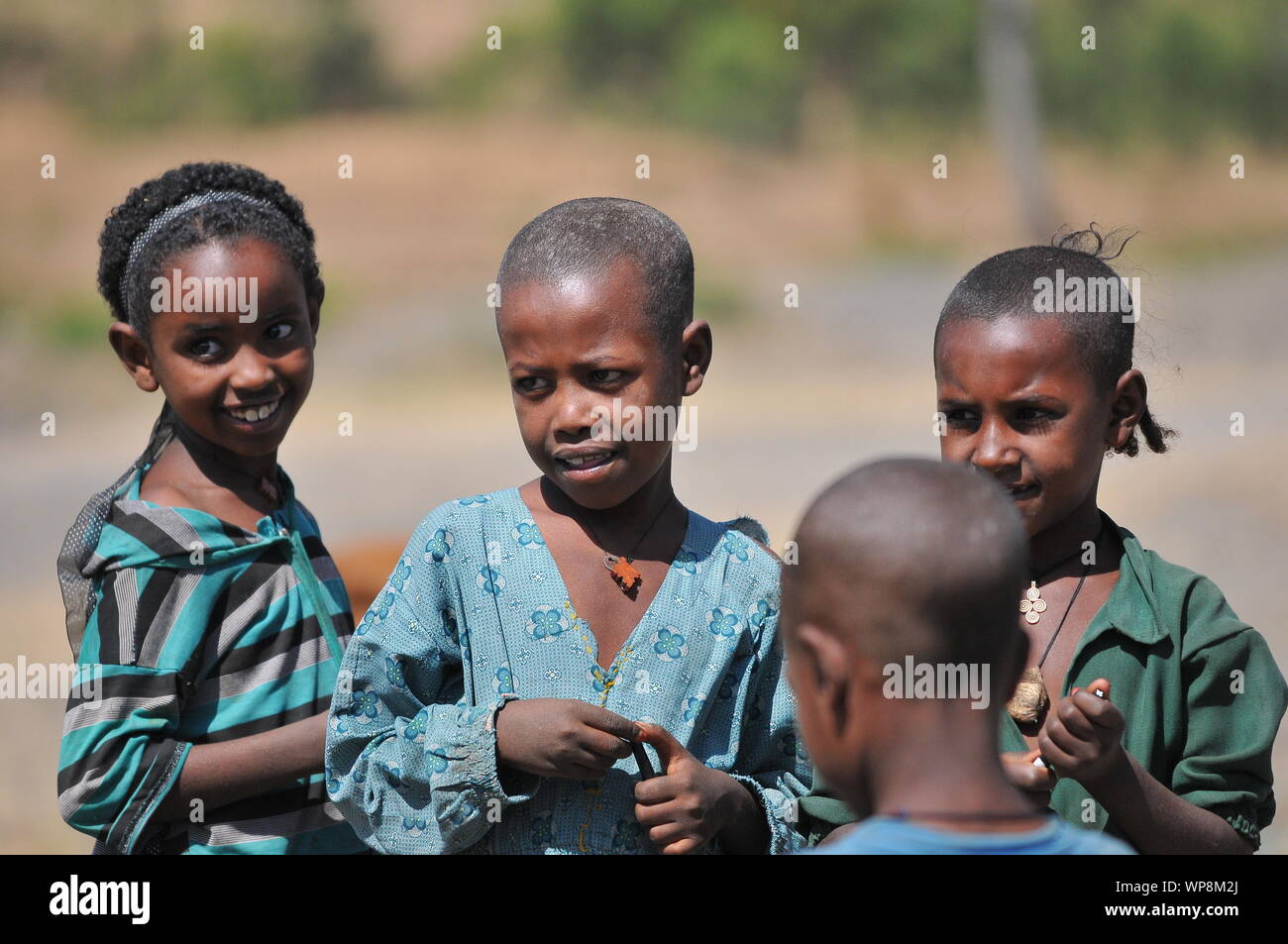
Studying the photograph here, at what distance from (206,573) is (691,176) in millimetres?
20579

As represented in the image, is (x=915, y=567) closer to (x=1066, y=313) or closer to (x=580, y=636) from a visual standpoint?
(x=580, y=636)

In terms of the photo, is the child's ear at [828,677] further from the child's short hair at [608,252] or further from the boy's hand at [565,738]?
the child's short hair at [608,252]

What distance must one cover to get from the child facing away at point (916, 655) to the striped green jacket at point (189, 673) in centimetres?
134

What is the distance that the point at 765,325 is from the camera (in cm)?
1867

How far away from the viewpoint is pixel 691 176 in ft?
74.6

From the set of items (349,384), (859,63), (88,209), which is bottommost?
(349,384)

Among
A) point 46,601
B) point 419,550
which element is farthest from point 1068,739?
point 46,601

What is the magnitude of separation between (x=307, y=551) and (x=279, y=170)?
19.4 metres

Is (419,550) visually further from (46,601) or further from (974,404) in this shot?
(46,601)

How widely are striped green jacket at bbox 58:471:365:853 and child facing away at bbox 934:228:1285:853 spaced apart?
52.0 inches

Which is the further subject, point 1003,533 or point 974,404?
point 974,404

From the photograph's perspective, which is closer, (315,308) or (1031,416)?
(1031,416)
